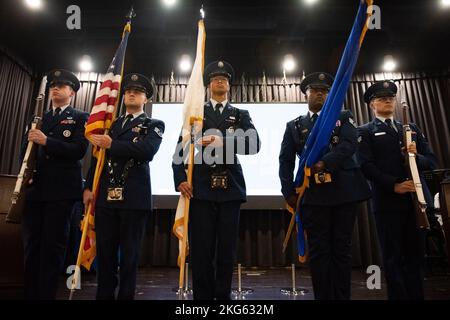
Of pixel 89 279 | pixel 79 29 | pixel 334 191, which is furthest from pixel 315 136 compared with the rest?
pixel 79 29

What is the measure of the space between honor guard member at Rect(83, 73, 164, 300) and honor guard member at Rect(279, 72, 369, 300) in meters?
0.88

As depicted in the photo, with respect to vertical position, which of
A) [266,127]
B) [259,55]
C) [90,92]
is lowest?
[266,127]

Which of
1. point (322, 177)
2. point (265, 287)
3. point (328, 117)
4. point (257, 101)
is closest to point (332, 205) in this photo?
point (322, 177)

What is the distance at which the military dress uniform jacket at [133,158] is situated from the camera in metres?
1.93

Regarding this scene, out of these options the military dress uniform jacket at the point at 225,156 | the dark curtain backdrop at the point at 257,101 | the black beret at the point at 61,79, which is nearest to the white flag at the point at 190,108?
the military dress uniform jacket at the point at 225,156

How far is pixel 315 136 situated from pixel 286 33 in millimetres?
3546

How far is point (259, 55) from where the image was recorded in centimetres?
555

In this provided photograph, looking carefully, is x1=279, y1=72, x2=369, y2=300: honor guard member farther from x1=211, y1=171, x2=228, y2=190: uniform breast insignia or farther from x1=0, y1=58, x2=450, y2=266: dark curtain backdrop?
x1=0, y1=58, x2=450, y2=266: dark curtain backdrop

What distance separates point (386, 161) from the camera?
2260 millimetres

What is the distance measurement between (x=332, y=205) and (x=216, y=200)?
658 millimetres

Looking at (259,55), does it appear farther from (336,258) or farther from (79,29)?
(336,258)

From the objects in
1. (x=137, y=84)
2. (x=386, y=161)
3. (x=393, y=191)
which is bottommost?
(x=393, y=191)

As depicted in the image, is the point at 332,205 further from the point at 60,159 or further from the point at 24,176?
the point at 24,176

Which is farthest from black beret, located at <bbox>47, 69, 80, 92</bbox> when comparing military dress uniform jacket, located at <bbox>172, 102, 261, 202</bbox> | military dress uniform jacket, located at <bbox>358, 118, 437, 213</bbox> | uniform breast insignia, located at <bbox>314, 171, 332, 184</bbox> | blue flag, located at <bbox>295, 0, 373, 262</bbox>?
military dress uniform jacket, located at <bbox>358, 118, 437, 213</bbox>
